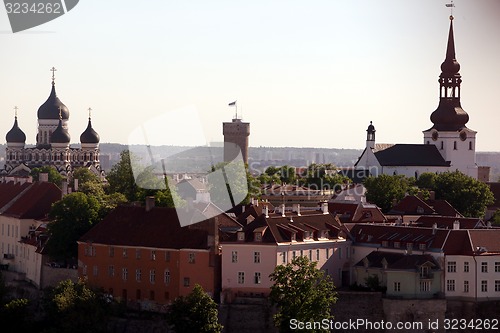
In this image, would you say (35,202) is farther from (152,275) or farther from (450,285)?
(450,285)

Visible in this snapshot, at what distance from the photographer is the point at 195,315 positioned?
5756 centimetres

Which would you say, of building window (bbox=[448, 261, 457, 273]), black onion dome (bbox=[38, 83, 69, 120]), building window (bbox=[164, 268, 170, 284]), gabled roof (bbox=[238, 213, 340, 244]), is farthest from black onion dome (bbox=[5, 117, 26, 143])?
building window (bbox=[448, 261, 457, 273])

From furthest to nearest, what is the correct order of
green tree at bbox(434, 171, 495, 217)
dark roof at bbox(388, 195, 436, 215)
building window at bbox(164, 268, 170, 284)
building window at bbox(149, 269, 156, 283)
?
green tree at bbox(434, 171, 495, 217)
dark roof at bbox(388, 195, 436, 215)
building window at bbox(149, 269, 156, 283)
building window at bbox(164, 268, 170, 284)

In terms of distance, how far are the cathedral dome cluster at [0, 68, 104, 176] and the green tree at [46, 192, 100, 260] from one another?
196ft

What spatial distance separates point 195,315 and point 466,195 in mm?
40678

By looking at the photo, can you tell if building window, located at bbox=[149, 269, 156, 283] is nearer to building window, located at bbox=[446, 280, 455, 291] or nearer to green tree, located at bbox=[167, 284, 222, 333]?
green tree, located at bbox=[167, 284, 222, 333]

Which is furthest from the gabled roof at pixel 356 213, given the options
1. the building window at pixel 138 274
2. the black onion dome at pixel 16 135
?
the black onion dome at pixel 16 135

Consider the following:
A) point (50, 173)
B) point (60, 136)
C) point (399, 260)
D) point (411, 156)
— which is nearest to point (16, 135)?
point (60, 136)

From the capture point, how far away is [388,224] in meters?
72.2

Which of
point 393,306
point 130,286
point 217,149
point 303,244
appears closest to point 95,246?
point 130,286

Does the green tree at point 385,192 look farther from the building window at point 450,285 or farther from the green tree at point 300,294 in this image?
the green tree at point 300,294

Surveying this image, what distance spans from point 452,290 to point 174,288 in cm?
1225

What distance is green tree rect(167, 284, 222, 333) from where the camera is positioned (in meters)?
57.5

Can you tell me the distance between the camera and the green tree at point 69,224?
72.7 metres
